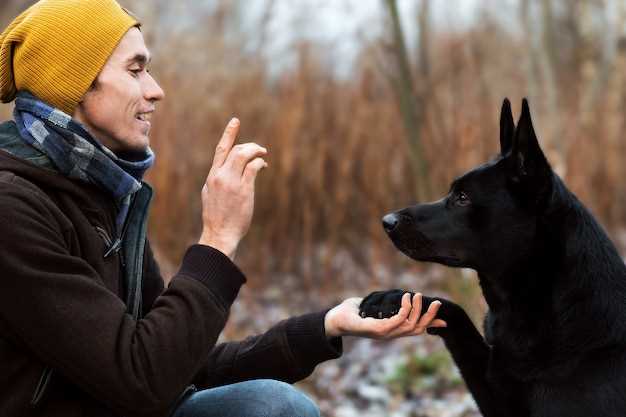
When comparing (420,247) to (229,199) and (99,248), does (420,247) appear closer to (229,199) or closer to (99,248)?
(229,199)

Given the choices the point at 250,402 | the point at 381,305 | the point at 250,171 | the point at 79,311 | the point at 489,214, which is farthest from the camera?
the point at 489,214

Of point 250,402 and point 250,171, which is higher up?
point 250,171

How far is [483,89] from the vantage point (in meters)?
5.94

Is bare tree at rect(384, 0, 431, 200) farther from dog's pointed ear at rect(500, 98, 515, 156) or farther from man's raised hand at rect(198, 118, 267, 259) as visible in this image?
man's raised hand at rect(198, 118, 267, 259)

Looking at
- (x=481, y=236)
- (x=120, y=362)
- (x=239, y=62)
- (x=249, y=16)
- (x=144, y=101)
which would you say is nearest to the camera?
(x=120, y=362)

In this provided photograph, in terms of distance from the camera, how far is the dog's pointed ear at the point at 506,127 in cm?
238

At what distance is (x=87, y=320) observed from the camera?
67.9 inches

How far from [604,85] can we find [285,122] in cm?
350

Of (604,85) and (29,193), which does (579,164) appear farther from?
(29,193)

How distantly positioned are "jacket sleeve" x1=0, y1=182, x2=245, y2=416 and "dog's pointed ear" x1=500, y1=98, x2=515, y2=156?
1.02 m

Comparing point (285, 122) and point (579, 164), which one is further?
point (579, 164)

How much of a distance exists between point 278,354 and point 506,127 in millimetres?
890

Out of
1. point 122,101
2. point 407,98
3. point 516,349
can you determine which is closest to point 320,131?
point 407,98

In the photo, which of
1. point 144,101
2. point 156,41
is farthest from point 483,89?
point 144,101
